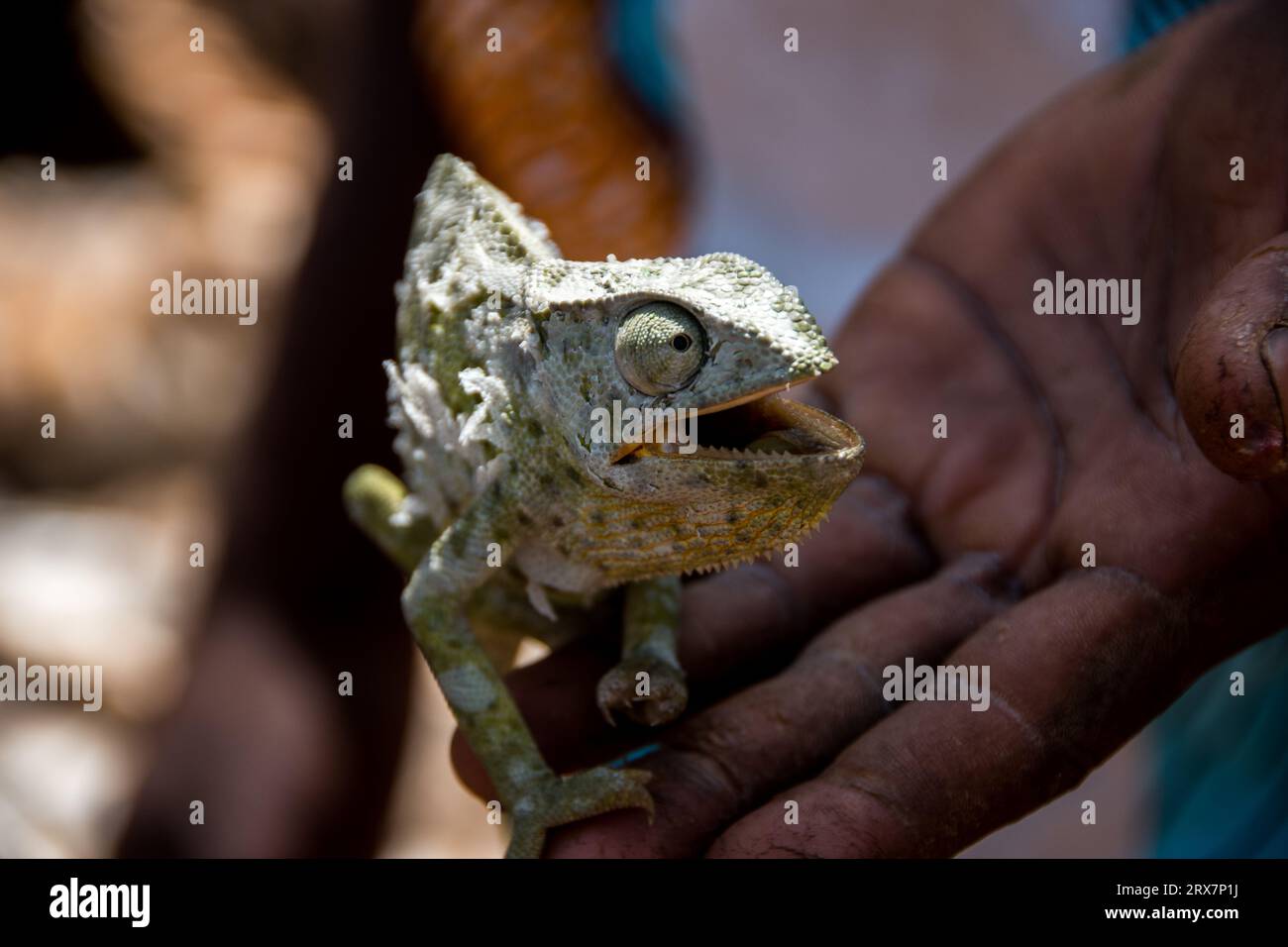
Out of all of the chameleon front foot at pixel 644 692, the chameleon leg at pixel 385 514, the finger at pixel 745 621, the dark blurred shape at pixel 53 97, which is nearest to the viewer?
the chameleon front foot at pixel 644 692

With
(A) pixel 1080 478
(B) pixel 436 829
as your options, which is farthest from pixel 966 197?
(B) pixel 436 829

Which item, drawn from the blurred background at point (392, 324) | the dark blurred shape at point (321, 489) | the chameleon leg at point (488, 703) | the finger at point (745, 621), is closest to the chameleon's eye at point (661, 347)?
the chameleon leg at point (488, 703)

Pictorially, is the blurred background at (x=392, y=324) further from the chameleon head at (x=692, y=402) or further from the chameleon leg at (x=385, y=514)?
the chameleon head at (x=692, y=402)

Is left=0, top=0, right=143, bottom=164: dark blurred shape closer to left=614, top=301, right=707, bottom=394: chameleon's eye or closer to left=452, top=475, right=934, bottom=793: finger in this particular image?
left=452, top=475, right=934, bottom=793: finger

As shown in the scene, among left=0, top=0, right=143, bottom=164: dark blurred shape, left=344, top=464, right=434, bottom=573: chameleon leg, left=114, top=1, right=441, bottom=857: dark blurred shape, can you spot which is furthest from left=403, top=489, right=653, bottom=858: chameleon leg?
left=0, top=0, right=143, bottom=164: dark blurred shape

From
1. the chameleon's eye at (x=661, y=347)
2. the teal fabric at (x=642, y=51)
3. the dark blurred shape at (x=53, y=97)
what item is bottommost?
the chameleon's eye at (x=661, y=347)

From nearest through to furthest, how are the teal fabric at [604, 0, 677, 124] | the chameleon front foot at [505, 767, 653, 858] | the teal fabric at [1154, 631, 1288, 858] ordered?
the chameleon front foot at [505, 767, 653, 858] → the teal fabric at [1154, 631, 1288, 858] → the teal fabric at [604, 0, 677, 124]

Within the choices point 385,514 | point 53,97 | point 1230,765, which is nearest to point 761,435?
point 385,514
